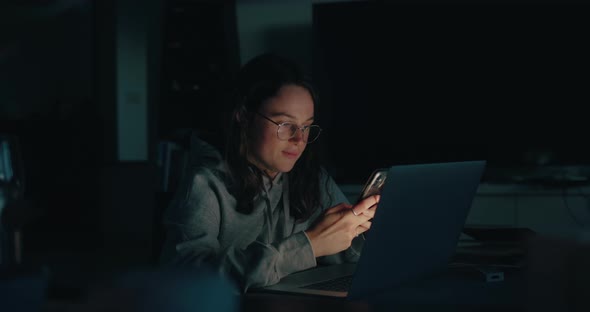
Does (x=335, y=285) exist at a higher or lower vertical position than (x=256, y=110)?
Answer: lower

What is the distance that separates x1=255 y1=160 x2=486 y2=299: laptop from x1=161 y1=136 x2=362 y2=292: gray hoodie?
0.04 meters

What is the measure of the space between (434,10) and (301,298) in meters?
2.88

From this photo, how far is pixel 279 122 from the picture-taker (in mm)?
1729

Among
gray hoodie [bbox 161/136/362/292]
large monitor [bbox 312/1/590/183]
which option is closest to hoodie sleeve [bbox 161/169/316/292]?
gray hoodie [bbox 161/136/362/292]

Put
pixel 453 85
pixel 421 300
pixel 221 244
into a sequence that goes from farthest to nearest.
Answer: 1. pixel 453 85
2. pixel 221 244
3. pixel 421 300

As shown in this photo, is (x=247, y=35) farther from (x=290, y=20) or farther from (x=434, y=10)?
(x=434, y=10)

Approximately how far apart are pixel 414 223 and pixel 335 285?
0.64ft

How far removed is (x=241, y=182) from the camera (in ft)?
5.40

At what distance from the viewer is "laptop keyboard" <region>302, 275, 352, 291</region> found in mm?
1171

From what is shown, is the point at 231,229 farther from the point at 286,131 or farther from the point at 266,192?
the point at 286,131

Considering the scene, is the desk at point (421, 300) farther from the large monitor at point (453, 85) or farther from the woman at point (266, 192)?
the large monitor at point (453, 85)

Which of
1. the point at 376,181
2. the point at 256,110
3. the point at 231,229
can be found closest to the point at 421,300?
the point at 376,181

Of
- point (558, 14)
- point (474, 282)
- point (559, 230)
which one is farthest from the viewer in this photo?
point (558, 14)

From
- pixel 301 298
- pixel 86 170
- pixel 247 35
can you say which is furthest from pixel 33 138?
pixel 301 298
